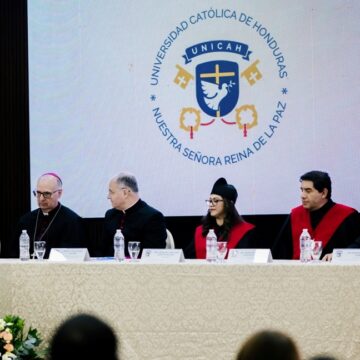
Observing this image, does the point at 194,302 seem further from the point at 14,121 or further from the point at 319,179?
the point at 14,121

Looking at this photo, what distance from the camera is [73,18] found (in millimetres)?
7355

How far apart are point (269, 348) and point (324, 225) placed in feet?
14.4

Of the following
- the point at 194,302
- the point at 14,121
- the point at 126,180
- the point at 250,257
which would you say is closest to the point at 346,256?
the point at 250,257

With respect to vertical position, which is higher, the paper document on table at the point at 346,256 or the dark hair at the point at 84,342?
the dark hair at the point at 84,342

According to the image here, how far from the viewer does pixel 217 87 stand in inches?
281

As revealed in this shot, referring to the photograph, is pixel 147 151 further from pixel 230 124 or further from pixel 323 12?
pixel 323 12

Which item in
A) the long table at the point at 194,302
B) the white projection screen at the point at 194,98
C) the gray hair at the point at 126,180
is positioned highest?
the white projection screen at the point at 194,98

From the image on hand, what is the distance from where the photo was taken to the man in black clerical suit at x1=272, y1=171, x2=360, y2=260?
18.9ft

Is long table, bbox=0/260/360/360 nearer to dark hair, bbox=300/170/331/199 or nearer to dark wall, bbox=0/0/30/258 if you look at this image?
dark hair, bbox=300/170/331/199

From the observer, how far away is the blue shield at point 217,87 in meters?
7.11

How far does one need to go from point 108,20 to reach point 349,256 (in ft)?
11.8

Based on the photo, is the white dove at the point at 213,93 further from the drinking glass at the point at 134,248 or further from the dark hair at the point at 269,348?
the dark hair at the point at 269,348

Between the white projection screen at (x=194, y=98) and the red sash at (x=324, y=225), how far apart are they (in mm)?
936

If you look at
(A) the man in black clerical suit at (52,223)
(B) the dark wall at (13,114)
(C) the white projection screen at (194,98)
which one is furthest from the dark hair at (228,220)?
(B) the dark wall at (13,114)
